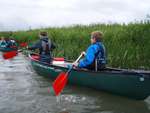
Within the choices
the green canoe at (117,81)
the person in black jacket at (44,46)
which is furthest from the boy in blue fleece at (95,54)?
the person in black jacket at (44,46)

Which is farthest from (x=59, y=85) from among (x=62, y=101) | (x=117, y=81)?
(x=117, y=81)

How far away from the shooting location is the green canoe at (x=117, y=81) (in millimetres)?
8031

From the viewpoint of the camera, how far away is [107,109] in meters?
7.99

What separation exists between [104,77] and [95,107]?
0.93m

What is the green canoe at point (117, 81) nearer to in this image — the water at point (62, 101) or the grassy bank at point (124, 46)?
the water at point (62, 101)

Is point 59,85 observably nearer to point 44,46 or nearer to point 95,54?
point 95,54

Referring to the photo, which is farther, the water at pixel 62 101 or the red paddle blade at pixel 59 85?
the red paddle blade at pixel 59 85

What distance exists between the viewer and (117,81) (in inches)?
333

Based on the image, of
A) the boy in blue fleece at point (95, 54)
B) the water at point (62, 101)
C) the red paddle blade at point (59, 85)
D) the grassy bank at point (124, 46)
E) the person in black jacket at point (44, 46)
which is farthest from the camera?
the grassy bank at point (124, 46)

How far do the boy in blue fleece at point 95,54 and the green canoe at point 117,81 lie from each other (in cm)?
24

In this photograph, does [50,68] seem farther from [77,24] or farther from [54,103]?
[77,24]

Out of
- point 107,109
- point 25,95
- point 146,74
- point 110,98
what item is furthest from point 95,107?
point 25,95

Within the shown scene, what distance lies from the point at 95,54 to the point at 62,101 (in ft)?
4.88

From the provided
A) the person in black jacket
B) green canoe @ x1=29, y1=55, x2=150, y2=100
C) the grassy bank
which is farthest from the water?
Result: the grassy bank
